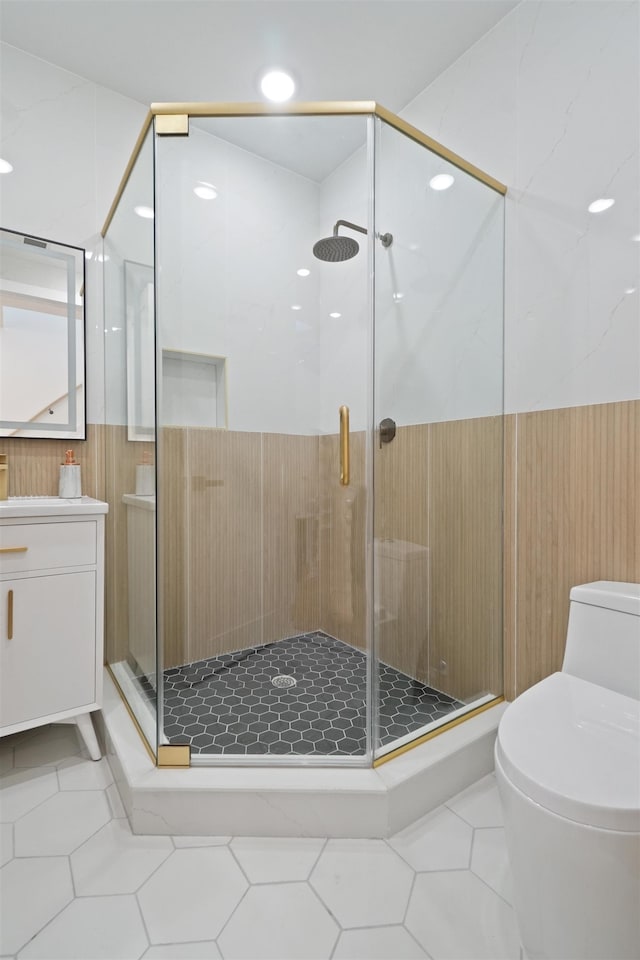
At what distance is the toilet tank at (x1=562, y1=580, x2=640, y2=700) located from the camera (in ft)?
4.05

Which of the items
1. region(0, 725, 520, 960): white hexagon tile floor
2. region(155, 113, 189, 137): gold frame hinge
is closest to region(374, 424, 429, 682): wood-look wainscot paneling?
region(0, 725, 520, 960): white hexagon tile floor

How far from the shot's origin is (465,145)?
1.89 m

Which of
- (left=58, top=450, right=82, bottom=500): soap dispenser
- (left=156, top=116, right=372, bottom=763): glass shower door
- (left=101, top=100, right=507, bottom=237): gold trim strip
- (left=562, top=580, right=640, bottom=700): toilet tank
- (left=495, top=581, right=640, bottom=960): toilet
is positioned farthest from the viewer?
(left=58, top=450, right=82, bottom=500): soap dispenser

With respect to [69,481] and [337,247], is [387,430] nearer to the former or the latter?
[337,247]

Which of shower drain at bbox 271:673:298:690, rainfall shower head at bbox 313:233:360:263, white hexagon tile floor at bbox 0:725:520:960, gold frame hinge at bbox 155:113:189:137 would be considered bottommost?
white hexagon tile floor at bbox 0:725:520:960

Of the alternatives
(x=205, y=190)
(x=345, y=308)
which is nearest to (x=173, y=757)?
(x=345, y=308)

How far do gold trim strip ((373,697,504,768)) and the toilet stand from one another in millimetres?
453

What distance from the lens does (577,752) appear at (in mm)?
955

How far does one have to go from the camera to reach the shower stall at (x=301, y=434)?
1.47m

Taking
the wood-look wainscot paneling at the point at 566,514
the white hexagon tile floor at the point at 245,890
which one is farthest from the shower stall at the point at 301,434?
the white hexagon tile floor at the point at 245,890

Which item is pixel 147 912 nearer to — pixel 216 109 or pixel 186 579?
pixel 186 579

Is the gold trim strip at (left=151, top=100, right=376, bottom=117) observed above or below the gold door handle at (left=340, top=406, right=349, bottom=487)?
above

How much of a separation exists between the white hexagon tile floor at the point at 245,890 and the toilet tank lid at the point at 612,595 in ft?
2.24

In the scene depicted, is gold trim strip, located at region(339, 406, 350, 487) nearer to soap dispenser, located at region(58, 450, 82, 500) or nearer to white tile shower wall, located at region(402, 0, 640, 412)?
white tile shower wall, located at region(402, 0, 640, 412)
